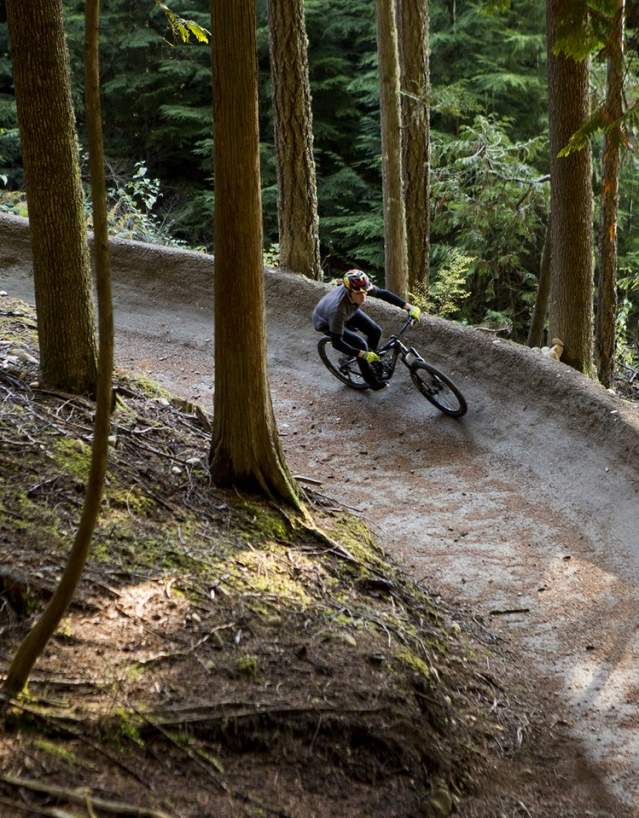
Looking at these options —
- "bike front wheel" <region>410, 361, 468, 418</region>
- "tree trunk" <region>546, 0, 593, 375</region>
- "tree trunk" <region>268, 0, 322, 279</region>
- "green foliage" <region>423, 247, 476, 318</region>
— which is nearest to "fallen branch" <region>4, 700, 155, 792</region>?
"bike front wheel" <region>410, 361, 468, 418</region>

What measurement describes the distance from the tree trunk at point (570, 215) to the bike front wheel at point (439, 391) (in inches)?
78.0

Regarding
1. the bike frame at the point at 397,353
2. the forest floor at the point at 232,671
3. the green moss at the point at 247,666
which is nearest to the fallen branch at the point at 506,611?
the forest floor at the point at 232,671

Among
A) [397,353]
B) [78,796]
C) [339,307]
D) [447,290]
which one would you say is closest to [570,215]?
[397,353]

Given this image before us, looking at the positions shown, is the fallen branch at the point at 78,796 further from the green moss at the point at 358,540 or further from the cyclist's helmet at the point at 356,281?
the cyclist's helmet at the point at 356,281

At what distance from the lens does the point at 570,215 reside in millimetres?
12172

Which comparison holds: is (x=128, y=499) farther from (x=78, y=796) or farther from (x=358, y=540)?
(x=78, y=796)

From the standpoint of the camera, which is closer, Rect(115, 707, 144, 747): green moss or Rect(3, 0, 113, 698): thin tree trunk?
Rect(3, 0, 113, 698): thin tree trunk

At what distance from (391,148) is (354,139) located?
10.9m

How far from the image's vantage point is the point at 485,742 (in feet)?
19.0

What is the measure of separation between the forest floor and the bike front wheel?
4178 millimetres

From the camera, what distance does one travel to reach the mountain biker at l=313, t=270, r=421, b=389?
11.6 metres

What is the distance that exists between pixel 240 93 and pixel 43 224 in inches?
91.8

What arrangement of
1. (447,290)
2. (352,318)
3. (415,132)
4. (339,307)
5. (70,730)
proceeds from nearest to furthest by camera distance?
(70,730), (339,307), (352,318), (415,132), (447,290)

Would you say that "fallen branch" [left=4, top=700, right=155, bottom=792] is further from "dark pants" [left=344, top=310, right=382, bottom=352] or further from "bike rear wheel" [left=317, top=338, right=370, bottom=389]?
"bike rear wheel" [left=317, top=338, right=370, bottom=389]
